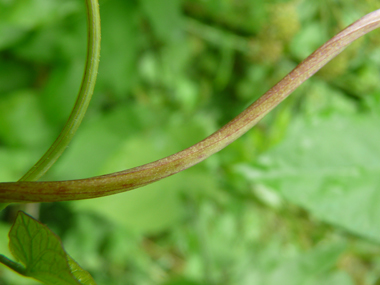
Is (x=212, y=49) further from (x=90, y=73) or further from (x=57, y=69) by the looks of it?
(x=90, y=73)

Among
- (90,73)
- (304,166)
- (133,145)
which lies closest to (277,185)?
(304,166)

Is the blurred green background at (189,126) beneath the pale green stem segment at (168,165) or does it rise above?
above

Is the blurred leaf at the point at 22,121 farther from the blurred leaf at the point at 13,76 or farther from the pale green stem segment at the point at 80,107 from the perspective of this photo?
the pale green stem segment at the point at 80,107

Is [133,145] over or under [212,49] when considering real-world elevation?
under

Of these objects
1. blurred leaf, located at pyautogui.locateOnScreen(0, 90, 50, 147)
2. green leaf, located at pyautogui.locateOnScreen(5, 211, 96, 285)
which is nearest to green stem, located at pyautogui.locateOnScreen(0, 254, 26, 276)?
green leaf, located at pyautogui.locateOnScreen(5, 211, 96, 285)

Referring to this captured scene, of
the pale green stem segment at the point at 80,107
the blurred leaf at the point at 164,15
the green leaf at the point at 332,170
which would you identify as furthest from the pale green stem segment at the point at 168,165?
the blurred leaf at the point at 164,15

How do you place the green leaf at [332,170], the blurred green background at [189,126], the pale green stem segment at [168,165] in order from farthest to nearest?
the blurred green background at [189,126] → the green leaf at [332,170] → the pale green stem segment at [168,165]
